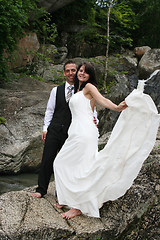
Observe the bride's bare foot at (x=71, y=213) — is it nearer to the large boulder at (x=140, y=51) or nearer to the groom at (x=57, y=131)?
Answer: the groom at (x=57, y=131)

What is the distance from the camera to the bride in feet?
10.6

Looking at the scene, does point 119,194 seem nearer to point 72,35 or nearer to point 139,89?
point 139,89

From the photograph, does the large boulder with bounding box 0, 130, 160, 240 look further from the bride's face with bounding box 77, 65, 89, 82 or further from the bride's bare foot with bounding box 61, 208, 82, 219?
the bride's face with bounding box 77, 65, 89, 82

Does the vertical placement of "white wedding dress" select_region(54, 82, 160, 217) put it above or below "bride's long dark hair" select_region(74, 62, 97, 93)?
below

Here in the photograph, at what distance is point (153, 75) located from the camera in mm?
13109

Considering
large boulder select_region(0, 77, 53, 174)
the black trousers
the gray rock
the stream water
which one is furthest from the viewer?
the gray rock

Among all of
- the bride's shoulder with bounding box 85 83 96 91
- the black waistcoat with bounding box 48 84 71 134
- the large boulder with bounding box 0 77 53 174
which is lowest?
the large boulder with bounding box 0 77 53 174

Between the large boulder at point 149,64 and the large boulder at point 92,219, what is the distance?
36.1 ft

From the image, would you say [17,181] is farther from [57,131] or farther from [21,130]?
[57,131]

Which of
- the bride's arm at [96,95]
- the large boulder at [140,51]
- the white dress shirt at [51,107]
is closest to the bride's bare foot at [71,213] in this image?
the white dress shirt at [51,107]

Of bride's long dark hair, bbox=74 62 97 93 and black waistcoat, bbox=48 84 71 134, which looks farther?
black waistcoat, bbox=48 84 71 134

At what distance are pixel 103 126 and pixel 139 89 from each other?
21.1 ft

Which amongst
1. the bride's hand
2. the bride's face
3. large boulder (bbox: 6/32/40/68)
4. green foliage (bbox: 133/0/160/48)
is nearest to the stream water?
the bride's face

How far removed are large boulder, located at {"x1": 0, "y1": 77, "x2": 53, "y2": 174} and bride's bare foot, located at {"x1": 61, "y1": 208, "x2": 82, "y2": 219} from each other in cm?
378
